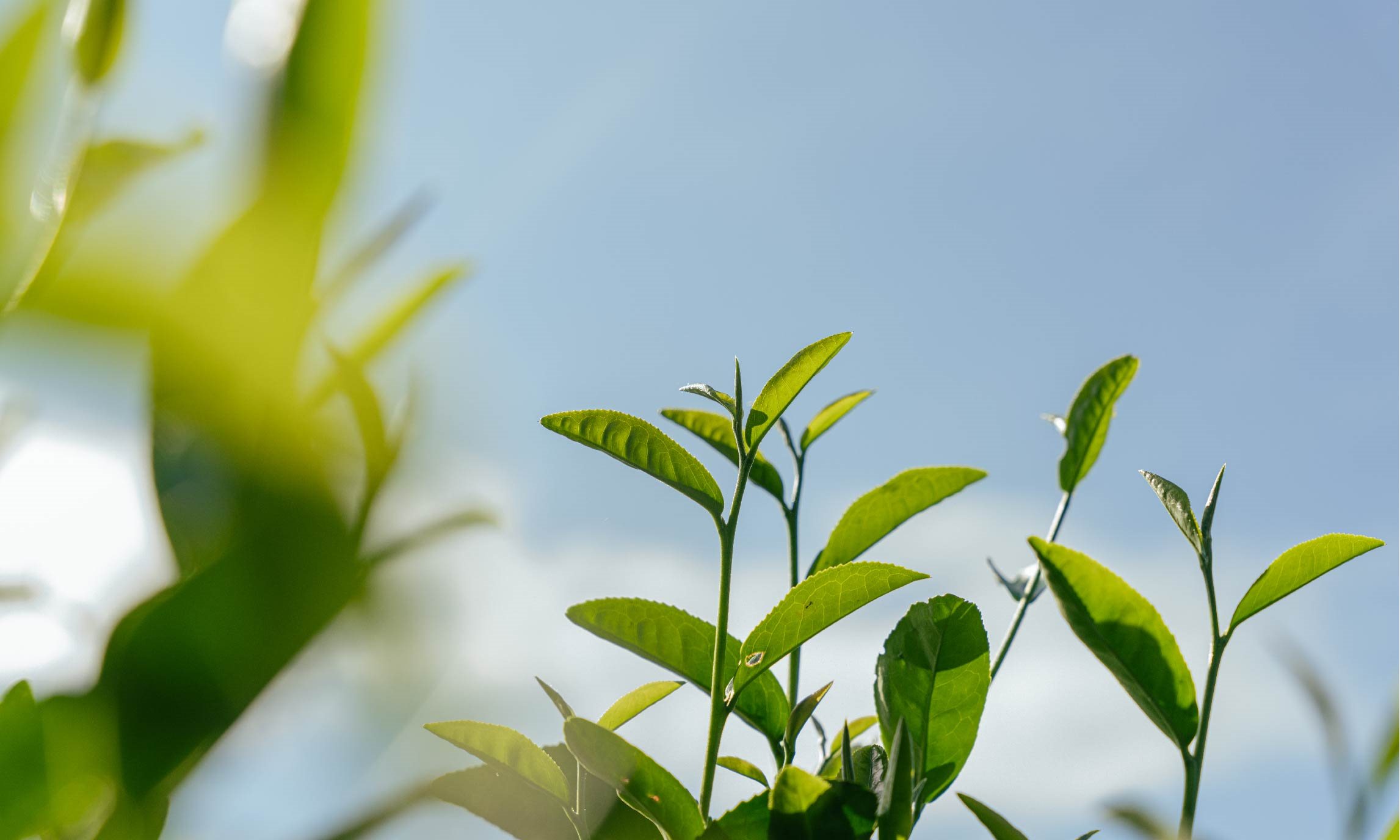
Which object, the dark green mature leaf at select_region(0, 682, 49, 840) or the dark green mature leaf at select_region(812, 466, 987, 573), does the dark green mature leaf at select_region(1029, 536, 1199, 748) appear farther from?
the dark green mature leaf at select_region(0, 682, 49, 840)

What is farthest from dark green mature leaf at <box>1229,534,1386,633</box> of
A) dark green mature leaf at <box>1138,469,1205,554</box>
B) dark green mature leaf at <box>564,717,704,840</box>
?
dark green mature leaf at <box>564,717,704,840</box>

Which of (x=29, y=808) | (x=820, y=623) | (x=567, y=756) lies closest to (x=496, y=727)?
(x=567, y=756)

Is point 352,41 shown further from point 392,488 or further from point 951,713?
point 951,713

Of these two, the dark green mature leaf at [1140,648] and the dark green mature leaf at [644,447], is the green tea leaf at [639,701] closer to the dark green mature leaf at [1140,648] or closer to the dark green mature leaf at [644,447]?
the dark green mature leaf at [644,447]

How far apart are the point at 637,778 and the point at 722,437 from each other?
0.28 metres

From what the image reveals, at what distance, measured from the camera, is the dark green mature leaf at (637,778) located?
38 centimetres

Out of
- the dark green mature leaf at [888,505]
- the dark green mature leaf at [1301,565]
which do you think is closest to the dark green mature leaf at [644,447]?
the dark green mature leaf at [888,505]

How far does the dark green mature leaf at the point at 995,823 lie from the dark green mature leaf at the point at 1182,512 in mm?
153

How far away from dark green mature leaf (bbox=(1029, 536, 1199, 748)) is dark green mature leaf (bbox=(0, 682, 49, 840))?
1.14 ft

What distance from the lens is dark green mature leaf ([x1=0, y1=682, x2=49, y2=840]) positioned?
0.16 metres

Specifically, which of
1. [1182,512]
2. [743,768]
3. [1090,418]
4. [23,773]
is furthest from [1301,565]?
[23,773]

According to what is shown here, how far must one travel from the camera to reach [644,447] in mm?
462

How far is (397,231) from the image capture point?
15 centimetres

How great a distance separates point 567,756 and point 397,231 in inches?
14.2
